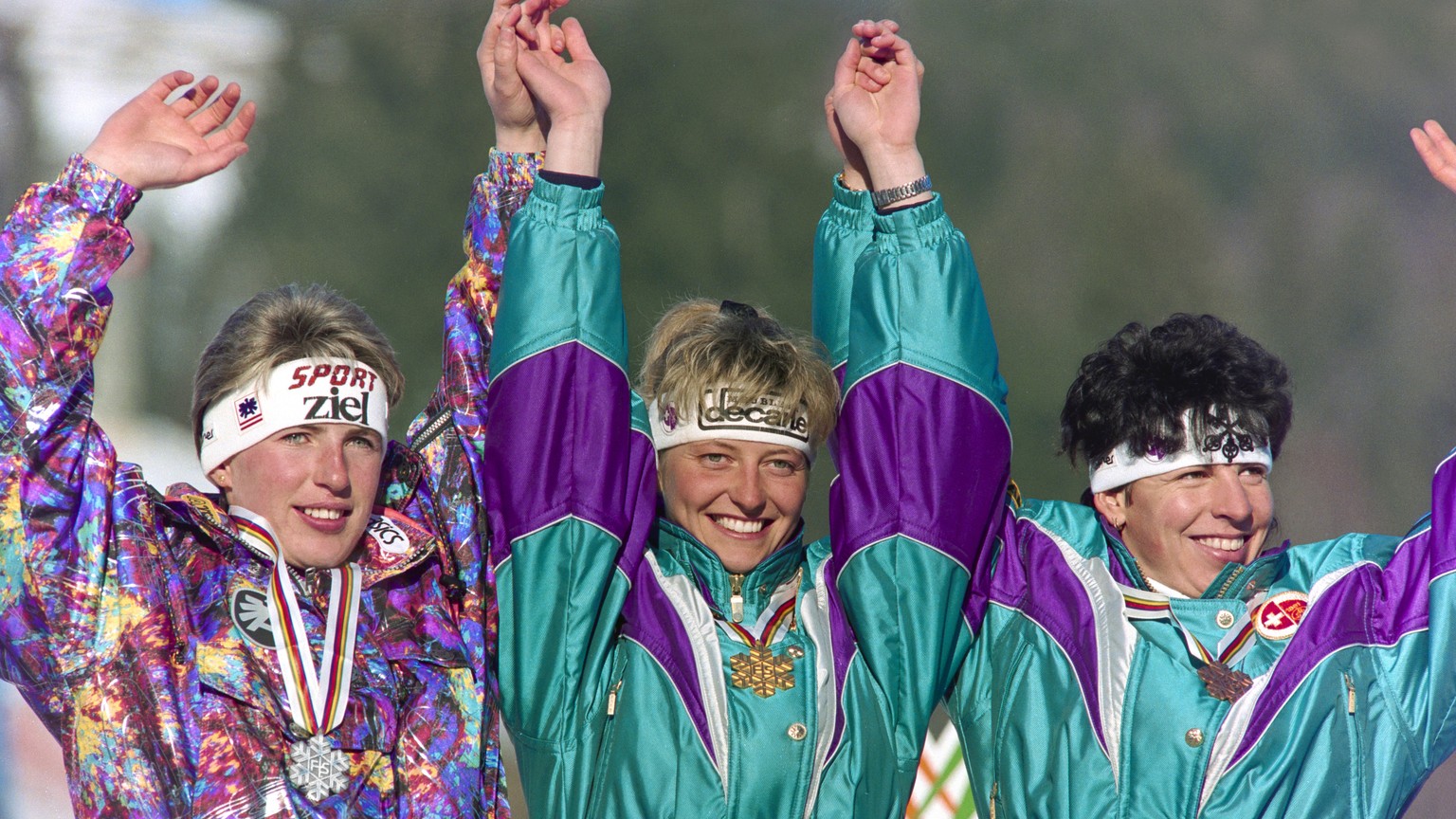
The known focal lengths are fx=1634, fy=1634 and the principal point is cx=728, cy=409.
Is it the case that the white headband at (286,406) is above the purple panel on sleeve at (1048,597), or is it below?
above

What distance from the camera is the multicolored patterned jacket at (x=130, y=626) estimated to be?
2.41 metres

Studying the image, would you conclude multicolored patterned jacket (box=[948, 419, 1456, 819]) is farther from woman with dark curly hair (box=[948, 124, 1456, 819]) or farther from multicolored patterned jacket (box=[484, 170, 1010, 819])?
multicolored patterned jacket (box=[484, 170, 1010, 819])

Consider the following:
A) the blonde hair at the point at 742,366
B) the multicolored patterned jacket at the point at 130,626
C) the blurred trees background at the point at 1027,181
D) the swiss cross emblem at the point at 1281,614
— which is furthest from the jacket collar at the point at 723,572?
the blurred trees background at the point at 1027,181

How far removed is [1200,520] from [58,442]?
6.41 feet

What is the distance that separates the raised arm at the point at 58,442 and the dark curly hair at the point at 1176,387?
1.72 m

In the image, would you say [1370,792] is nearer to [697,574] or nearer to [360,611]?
[697,574]

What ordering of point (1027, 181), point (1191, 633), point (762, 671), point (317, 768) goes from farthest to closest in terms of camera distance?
1. point (1027, 181)
2. point (1191, 633)
3. point (762, 671)
4. point (317, 768)

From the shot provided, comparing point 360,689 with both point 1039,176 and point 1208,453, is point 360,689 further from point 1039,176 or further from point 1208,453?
point 1039,176

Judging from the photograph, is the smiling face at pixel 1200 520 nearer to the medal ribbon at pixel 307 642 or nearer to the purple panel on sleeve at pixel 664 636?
the purple panel on sleeve at pixel 664 636

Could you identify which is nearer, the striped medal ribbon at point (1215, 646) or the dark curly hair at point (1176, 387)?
the striped medal ribbon at point (1215, 646)

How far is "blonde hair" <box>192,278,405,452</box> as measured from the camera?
2750 mm

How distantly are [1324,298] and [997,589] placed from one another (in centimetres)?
683

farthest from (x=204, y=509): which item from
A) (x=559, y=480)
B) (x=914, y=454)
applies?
(x=914, y=454)

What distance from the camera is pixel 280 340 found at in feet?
9.11
